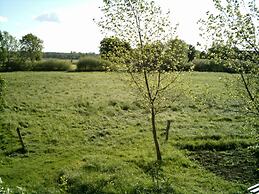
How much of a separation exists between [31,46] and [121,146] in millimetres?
91418

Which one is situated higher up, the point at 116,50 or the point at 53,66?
the point at 116,50

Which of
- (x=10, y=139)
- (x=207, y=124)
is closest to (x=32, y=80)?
(x=10, y=139)

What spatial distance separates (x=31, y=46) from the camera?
108 metres

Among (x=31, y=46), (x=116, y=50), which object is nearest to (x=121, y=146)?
(x=116, y=50)

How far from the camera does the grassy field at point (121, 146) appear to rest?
57.4ft

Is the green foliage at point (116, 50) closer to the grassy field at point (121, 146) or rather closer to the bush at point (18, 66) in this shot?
the grassy field at point (121, 146)

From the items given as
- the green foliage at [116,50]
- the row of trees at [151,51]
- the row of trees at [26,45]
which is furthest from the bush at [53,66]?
the row of trees at [151,51]

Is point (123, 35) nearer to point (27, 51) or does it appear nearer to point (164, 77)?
point (164, 77)

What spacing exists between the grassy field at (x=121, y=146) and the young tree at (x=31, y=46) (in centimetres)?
6964

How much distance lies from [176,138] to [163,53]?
787 centimetres

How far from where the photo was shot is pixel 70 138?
26000mm

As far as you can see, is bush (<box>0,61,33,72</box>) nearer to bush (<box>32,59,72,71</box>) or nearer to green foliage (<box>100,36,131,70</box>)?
bush (<box>32,59,72,71</box>)

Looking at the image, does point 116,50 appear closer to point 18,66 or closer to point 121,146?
point 121,146

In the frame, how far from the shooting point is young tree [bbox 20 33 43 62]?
105500mm
